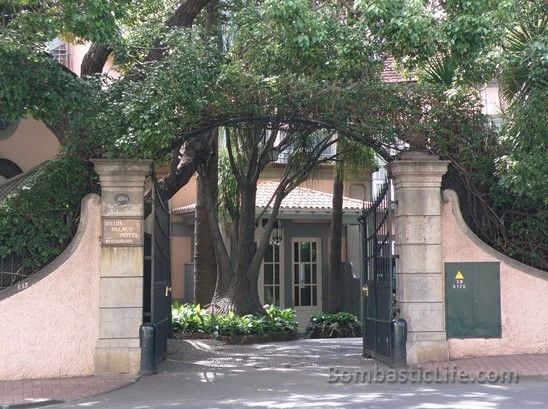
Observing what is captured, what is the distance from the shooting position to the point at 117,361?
12141 mm

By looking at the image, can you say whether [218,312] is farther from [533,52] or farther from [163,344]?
[533,52]

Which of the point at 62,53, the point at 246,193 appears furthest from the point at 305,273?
the point at 62,53

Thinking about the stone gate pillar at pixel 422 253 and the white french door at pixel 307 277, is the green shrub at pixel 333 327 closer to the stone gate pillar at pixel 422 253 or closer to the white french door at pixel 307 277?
the white french door at pixel 307 277

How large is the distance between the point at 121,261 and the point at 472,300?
5672 mm

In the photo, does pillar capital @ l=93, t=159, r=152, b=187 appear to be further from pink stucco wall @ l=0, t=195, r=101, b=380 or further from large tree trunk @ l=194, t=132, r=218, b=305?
large tree trunk @ l=194, t=132, r=218, b=305

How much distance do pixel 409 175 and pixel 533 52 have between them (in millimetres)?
2710

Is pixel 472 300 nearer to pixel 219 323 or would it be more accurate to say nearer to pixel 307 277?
pixel 219 323

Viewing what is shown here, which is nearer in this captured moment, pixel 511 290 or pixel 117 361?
pixel 117 361

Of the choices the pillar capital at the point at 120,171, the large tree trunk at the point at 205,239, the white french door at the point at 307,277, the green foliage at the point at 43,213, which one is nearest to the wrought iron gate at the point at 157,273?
the pillar capital at the point at 120,171

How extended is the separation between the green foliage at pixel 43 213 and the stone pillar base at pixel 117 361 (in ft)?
5.72

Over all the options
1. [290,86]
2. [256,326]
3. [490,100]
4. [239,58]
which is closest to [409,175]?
[290,86]

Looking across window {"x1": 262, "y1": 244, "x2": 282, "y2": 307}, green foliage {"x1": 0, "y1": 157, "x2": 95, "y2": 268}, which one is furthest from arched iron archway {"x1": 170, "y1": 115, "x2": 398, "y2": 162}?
window {"x1": 262, "y1": 244, "x2": 282, "y2": 307}

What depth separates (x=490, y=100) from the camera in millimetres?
21516

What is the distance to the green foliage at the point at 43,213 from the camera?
12.2 meters
